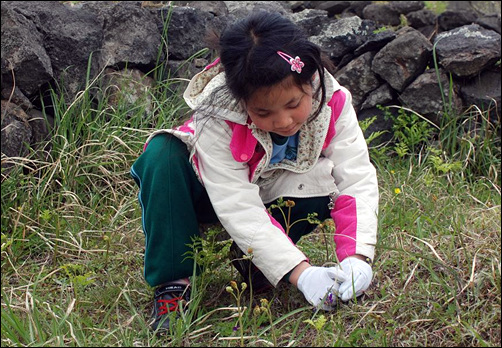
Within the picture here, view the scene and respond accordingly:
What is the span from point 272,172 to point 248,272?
33cm

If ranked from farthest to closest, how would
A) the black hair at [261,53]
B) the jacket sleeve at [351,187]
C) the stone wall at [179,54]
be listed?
the stone wall at [179,54], the jacket sleeve at [351,187], the black hair at [261,53]

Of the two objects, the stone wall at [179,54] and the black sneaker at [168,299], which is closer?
the black sneaker at [168,299]

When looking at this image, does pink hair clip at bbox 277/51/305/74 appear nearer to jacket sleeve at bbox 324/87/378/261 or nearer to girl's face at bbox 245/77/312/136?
girl's face at bbox 245/77/312/136

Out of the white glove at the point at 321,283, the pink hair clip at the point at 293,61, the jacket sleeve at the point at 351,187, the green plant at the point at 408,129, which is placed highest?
the pink hair clip at the point at 293,61

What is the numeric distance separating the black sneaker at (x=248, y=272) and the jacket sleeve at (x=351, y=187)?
0.32 metres

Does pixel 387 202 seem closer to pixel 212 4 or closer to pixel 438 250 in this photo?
pixel 438 250

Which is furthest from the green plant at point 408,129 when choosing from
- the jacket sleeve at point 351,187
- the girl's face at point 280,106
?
the girl's face at point 280,106

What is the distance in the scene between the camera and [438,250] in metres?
2.37

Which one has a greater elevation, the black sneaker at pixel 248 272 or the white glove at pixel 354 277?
the white glove at pixel 354 277

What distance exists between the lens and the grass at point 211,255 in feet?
6.65

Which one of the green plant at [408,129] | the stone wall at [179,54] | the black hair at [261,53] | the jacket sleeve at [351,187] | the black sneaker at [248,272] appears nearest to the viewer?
the black hair at [261,53]

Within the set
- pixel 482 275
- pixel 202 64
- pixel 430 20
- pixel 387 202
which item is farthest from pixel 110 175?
pixel 430 20

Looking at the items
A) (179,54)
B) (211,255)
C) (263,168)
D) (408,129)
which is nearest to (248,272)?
(211,255)

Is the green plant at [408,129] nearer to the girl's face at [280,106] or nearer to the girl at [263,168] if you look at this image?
the girl at [263,168]
